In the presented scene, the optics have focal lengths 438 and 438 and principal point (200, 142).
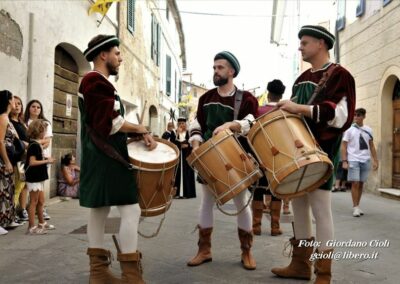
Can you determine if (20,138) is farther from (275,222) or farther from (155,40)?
(155,40)

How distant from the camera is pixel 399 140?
9914 millimetres

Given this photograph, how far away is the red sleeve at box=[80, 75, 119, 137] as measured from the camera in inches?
112

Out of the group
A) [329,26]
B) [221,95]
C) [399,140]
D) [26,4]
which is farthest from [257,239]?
[329,26]

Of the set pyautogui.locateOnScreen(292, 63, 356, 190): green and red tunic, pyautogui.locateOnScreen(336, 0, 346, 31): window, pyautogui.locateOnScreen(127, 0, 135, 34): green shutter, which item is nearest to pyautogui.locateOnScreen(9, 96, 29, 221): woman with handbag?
pyautogui.locateOnScreen(292, 63, 356, 190): green and red tunic

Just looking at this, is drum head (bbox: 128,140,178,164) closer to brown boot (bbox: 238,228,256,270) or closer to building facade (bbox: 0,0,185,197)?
building facade (bbox: 0,0,185,197)

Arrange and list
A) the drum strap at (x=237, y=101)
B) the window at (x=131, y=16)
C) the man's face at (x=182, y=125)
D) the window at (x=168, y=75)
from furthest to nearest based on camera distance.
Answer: the window at (x=168, y=75) → the window at (x=131, y=16) → the man's face at (x=182, y=125) → the drum strap at (x=237, y=101)

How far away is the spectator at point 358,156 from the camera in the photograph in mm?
6887

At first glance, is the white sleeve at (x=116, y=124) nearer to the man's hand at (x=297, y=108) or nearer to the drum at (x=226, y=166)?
the drum at (x=226, y=166)

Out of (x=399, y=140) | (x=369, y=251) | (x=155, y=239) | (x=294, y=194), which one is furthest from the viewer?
(x=399, y=140)

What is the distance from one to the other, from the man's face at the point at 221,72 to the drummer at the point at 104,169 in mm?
959

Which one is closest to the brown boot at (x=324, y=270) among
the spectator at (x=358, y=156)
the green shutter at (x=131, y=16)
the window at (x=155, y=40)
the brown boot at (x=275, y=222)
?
the brown boot at (x=275, y=222)

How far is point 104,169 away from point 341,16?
1191 cm

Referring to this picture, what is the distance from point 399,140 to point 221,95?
296 inches

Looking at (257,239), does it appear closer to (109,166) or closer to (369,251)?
(369,251)
